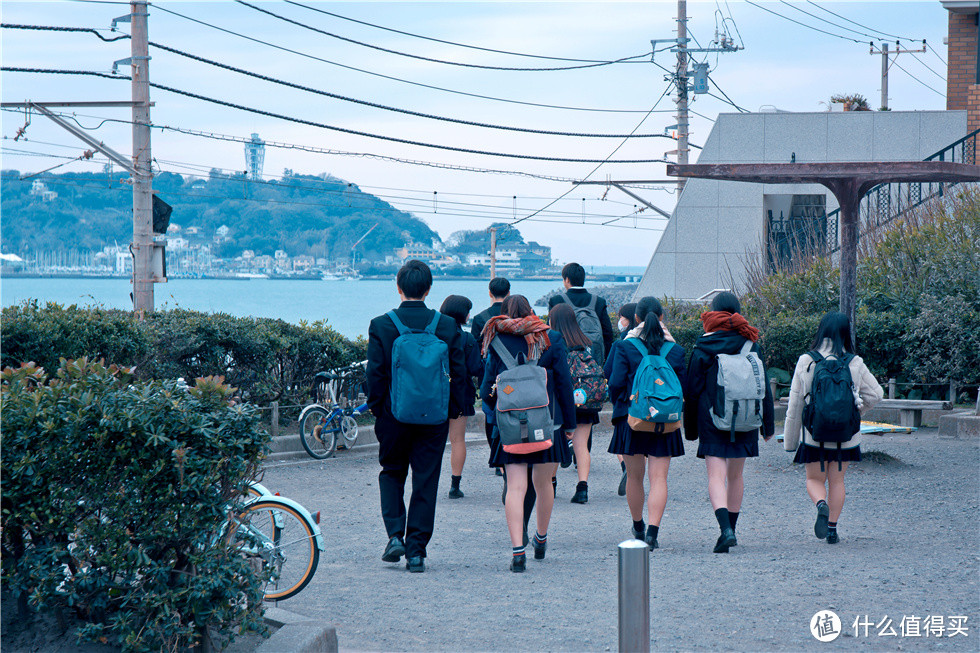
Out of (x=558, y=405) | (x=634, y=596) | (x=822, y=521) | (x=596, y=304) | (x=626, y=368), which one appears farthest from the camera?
(x=596, y=304)

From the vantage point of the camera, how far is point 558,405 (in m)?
6.25

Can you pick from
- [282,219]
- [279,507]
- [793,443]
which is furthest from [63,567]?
[282,219]

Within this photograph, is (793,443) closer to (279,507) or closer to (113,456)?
(279,507)

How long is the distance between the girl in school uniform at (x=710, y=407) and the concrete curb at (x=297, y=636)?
305 cm

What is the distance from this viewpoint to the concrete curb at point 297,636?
4.20 metres

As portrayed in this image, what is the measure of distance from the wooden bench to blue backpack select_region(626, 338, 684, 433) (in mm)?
6586

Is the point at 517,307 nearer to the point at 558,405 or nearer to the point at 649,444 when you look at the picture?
the point at 558,405

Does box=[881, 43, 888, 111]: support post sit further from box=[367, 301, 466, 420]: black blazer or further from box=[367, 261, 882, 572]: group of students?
box=[367, 301, 466, 420]: black blazer

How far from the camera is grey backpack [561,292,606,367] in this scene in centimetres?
839

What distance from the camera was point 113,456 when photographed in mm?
3818

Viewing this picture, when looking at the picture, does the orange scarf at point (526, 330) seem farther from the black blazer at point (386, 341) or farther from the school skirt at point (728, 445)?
the school skirt at point (728, 445)

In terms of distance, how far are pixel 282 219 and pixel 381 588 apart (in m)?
104

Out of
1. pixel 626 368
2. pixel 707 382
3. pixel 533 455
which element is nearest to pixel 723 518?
pixel 707 382

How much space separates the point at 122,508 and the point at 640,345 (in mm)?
3766
